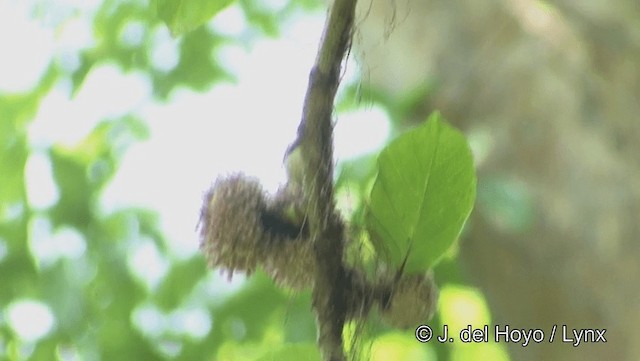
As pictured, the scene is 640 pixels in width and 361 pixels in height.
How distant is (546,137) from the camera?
0.43 m

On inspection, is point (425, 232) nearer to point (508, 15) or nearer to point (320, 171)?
point (320, 171)

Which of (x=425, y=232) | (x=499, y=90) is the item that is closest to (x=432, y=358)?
(x=499, y=90)

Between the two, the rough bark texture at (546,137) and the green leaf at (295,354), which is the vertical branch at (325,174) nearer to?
the green leaf at (295,354)

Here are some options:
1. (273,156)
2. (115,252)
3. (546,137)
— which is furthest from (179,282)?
(546,137)

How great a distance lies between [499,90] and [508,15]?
6 centimetres

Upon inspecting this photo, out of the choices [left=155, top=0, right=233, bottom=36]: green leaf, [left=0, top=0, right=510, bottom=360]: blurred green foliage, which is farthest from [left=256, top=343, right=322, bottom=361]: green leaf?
[left=0, top=0, right=510, bottom=360]: blurred green foliage

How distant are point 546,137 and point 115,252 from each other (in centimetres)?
43

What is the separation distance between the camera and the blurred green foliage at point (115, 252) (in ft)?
2.09

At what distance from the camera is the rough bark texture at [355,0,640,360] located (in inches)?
16.2

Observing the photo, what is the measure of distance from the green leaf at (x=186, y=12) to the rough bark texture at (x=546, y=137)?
122mm

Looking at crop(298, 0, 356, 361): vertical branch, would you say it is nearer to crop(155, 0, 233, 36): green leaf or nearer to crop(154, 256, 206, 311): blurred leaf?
crop(155, 0, 233, 36): green leaf

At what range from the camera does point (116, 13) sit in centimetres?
76

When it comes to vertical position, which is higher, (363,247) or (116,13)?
(116,13)

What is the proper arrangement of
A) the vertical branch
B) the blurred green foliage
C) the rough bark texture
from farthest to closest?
the blurred green foliage
the rough bark texture
the vertical branch
